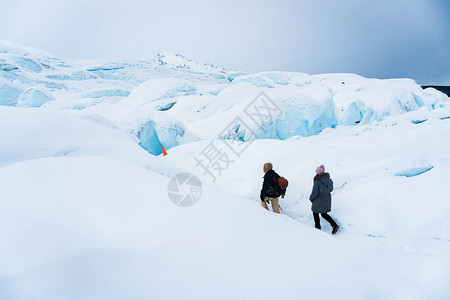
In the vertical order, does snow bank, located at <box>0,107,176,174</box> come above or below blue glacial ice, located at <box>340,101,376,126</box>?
above

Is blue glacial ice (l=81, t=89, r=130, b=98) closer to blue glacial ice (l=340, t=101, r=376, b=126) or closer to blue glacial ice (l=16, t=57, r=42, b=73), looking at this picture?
→ blue glacial ice (l=16, t=57, r=42, b=73)

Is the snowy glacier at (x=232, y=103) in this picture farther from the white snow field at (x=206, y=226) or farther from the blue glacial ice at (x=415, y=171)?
the blue glacial ice at (x=415, y=171)

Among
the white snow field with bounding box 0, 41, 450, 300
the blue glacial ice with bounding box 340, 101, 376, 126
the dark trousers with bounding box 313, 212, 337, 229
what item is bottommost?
the blue glacial ice with bounding box 340, 101, 376, 126

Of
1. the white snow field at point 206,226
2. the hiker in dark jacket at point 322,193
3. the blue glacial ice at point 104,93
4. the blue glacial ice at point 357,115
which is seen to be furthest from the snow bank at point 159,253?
the blue glacial ice at point 104,93

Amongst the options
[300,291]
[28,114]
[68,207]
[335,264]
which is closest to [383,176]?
[335,264]

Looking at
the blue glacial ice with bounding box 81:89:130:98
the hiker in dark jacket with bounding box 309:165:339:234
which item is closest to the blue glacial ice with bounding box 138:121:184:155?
the hiker in dark jacket with bounding box 309:165:339:234

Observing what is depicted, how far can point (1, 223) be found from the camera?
144 cm

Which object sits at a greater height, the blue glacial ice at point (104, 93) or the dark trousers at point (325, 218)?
the blue glacial ice at point (104, 93)

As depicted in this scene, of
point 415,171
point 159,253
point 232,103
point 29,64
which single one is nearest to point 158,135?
point 232,103

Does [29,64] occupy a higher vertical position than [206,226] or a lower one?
higher

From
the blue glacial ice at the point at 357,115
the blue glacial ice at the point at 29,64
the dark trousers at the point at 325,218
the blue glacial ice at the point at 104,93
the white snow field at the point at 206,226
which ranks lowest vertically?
the blue glacial ice at the point at 357,115

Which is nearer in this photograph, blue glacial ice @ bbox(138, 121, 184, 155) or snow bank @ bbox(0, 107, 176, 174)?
snow bank @ bbox(0, 107, 176, 174)

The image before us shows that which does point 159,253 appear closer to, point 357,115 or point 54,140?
point 54,140

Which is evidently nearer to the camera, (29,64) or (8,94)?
(8,94)
